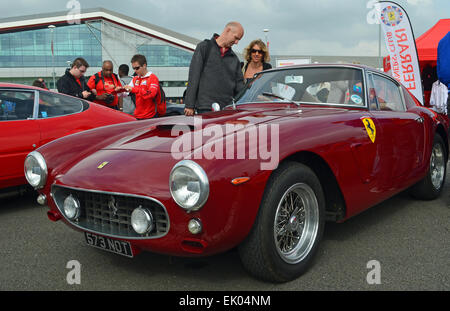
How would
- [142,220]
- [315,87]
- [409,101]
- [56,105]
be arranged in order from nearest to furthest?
[142,220] < [315,87] < [409,101] < [56,105]

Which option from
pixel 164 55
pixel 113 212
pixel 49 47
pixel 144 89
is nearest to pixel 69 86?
pixel 144 89

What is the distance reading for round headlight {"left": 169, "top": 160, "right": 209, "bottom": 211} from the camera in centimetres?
190

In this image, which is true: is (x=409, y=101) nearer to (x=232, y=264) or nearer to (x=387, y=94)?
(x=387, y=94)

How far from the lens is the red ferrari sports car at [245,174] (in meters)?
1.98

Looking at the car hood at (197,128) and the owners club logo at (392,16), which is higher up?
the owners club logo at (392,16)

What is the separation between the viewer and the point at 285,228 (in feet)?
7.82

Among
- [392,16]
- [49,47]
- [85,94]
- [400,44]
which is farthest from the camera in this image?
[49,47]

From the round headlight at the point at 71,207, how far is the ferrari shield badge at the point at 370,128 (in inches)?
77.1

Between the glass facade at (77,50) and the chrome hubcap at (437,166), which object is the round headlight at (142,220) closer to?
the chrome hubcap at (437,166)

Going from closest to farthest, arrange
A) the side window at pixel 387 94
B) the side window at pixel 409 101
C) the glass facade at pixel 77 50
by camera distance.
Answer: the side window at pixel 387 94
the side window at pixel 409 101
the glass facade at pixel 77 50

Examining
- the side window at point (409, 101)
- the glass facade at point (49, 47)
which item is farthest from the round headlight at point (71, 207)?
the glass facade at point (49, 47)

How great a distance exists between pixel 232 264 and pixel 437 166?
2840 mm

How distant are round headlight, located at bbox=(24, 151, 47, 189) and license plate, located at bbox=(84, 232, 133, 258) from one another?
0.53 meters
